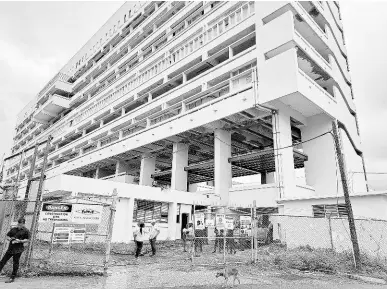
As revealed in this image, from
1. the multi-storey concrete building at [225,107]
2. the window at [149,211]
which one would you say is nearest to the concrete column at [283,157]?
the multi-storey concrete building at [225,107]

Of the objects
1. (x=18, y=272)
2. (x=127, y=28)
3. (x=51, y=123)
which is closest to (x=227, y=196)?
(x=18, y=272)

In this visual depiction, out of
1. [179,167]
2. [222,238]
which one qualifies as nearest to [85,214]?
[222,238]

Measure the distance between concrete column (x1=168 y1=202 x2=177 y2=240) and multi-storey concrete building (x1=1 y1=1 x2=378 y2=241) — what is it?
0.08 m

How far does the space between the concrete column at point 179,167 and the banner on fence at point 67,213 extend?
1993 centimetres

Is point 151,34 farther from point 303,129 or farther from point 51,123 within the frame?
point 51,123

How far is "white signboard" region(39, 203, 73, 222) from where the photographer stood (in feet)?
29.2

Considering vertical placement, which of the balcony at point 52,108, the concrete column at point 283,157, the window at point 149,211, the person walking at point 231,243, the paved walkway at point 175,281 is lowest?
the paved walkway at point 175,281

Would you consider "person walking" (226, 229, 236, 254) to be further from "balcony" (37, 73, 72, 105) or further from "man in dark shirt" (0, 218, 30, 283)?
"balcony" (37, 73, 72, 105)

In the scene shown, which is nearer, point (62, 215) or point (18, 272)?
point (18, 272)

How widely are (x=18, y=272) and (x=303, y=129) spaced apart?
24721 mm

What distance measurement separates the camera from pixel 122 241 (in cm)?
1994

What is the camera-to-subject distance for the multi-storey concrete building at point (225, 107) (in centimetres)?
2241

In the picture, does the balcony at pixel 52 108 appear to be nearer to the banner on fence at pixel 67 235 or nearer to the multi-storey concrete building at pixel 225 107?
the multi-storey concrete building at pixel 225 107

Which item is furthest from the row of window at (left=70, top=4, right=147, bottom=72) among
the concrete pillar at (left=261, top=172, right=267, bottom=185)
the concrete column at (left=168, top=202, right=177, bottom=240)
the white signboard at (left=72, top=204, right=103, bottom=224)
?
the white signboard at (left=72, top=204, right=103, bottom=224)
